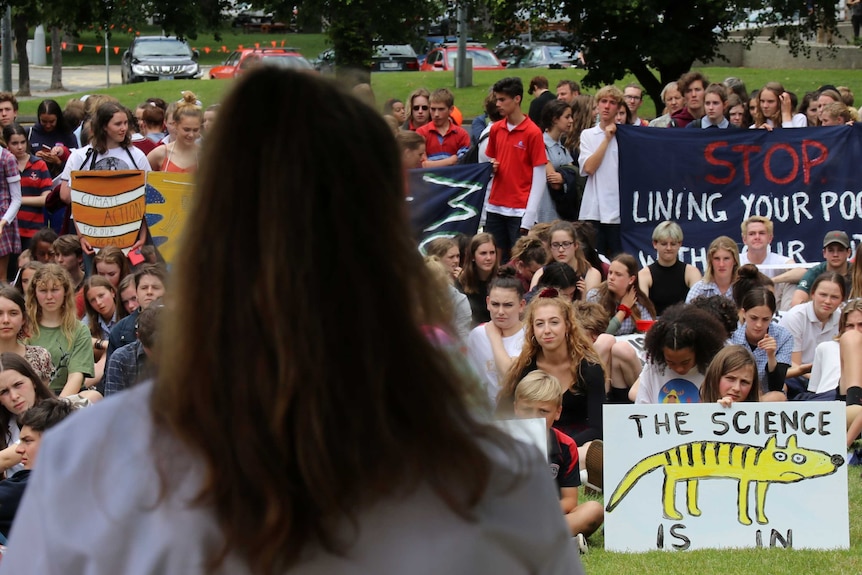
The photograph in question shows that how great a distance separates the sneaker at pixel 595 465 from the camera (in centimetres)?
674

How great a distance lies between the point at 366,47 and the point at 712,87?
11.9 m

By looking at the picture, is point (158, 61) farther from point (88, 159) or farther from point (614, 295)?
point (614, 295)

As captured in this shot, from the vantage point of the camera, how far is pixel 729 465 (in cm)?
618

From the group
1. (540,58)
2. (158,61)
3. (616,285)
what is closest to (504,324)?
(616,285)

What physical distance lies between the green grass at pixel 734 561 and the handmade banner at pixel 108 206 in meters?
5.51

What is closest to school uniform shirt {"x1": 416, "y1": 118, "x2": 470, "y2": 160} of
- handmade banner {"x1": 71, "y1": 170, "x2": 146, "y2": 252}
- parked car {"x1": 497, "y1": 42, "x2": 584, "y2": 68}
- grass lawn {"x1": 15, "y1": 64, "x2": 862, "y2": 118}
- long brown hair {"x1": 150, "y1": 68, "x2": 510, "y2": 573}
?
handmade banner {"x1": 71, "y1": 170, "x2": 146, "y2": 252}

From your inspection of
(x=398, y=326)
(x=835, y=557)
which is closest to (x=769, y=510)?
(x=835, y=557)

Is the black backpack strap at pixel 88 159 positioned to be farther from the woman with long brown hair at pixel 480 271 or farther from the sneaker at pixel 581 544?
the sneaker at pixel 581 544

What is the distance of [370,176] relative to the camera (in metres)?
1.33

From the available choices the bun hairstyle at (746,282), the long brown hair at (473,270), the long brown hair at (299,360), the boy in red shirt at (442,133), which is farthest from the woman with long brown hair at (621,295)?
the long brown hair at (299,360)

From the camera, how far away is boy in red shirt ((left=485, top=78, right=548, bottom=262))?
10789mm

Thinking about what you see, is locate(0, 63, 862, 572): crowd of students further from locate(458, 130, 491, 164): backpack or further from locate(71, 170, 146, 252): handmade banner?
locate(458, 130, 491, 164): backpack

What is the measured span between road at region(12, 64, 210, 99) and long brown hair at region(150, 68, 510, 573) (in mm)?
34531

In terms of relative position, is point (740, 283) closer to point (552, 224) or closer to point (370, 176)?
point (552, 224)
